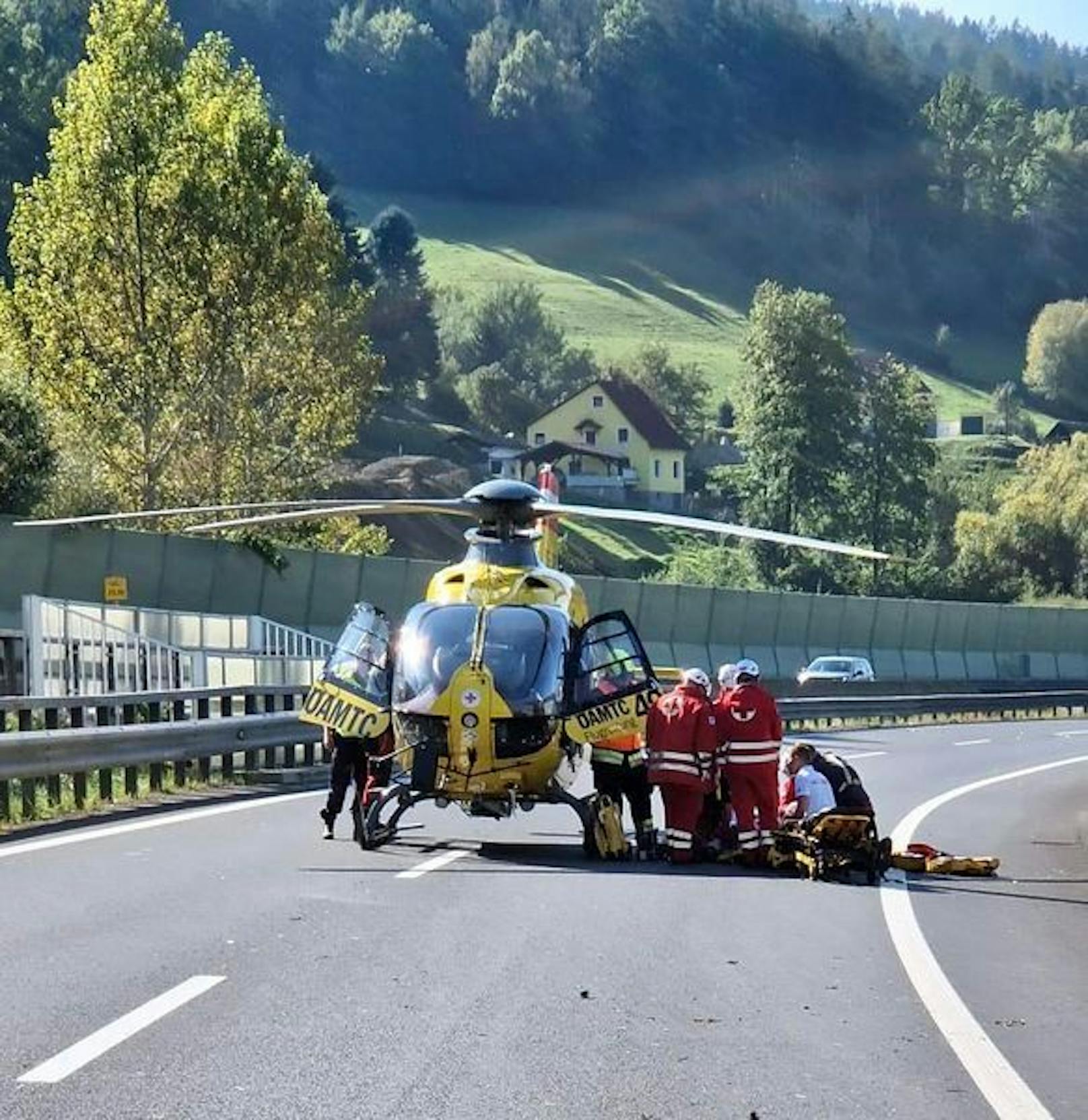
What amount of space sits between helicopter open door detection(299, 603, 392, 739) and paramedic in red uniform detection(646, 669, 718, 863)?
2.02 m

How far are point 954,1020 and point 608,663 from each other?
771 centimetres

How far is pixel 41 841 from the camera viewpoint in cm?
1653

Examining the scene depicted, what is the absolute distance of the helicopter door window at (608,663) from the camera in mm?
17141

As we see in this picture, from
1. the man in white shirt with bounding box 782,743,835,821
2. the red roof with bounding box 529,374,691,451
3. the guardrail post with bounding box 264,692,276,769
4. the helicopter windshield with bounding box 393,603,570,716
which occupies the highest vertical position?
the red roof with bounding box 529,374,691,451

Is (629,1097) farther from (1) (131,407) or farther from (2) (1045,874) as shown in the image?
(1) (131,407)

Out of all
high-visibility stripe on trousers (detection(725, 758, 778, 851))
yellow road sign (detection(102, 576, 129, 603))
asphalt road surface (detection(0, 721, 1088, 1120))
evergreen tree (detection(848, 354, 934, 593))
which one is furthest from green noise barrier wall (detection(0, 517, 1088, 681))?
evergreen tree (detection(848, 354, 934, 593))

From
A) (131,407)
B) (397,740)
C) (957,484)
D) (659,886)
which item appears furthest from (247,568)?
(957,484)

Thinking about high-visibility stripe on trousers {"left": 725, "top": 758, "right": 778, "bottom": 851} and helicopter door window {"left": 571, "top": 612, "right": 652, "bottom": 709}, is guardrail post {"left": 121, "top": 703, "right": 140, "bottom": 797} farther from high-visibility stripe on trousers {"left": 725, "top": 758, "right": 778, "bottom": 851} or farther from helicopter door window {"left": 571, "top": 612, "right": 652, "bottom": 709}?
high-visibility stripe on trousers {"left": 725, "top": 758, "right": 778, "bottom": 851}

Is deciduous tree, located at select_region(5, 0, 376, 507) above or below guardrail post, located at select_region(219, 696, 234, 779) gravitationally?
above

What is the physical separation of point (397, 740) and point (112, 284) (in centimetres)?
3080

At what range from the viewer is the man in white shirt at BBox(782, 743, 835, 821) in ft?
52.5

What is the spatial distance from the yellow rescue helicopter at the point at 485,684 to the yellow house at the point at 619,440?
11585 centimetres

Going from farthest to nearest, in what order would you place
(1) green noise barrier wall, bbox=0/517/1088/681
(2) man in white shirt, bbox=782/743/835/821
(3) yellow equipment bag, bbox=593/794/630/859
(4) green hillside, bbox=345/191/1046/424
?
(4) green hillside, bbox=345/191/1046/424
(1) green noise barrier wall, bbox=0/517/1088/681
(3) yellow equipment bag, bbox=593/794/630/859
(2) man in white shirt, bbox=782/743/835/821

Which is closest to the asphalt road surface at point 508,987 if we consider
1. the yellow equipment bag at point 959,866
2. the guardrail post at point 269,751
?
the yellow equipment bag at point 959,866
